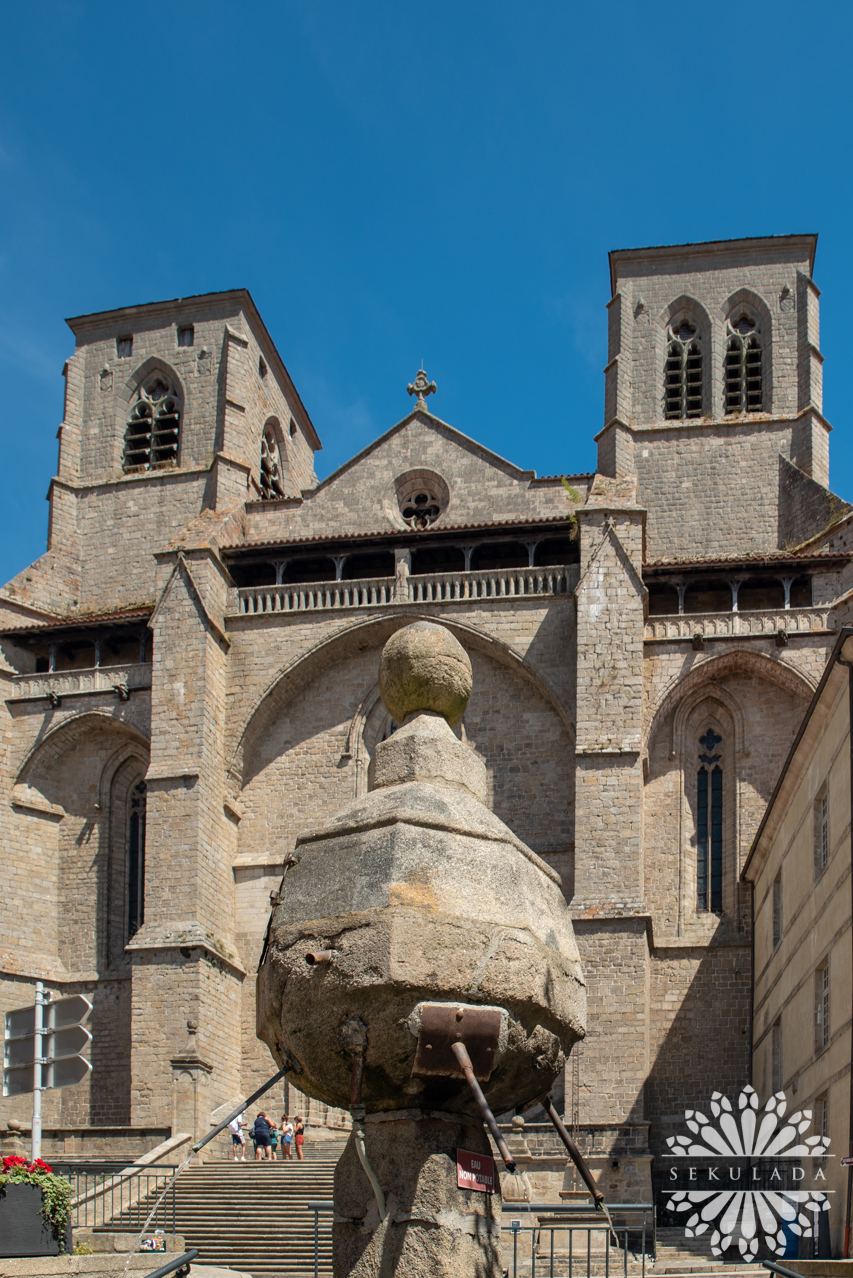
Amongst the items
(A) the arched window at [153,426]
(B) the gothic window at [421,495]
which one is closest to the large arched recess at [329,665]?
(B) the gothic window at [421,495]

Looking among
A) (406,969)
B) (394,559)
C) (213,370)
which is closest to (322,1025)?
(406,969)

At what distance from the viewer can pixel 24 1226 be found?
8.65m

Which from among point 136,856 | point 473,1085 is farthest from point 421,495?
point 473,1085

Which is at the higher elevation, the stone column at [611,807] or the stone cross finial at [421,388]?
the stone cross finial at [421,388]

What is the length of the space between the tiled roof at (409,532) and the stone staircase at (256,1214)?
35.9ft

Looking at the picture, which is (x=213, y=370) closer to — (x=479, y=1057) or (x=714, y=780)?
(x=714, y=780)

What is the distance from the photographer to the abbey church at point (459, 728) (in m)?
23.0

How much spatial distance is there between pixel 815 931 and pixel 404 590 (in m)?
11.2

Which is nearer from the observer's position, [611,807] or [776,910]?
[776,910]

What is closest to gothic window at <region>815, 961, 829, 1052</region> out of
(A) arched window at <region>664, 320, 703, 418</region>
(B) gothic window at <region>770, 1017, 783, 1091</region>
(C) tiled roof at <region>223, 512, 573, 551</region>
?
(B) gothic window at <region>770, 1017, 783, 1091</region>

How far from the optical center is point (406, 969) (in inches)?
205

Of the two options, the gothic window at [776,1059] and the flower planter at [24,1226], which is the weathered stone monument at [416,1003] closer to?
the flower planter at [24,1226]

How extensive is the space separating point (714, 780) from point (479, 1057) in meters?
20.3

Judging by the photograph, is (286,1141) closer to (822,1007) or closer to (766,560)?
Result: (822,1007)
